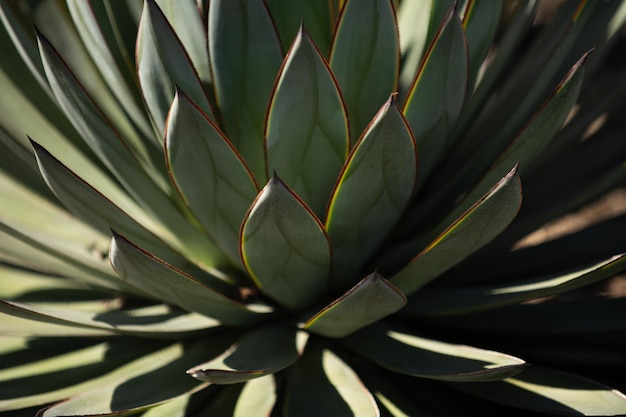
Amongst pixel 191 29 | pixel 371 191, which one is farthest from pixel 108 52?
pixel 371 191

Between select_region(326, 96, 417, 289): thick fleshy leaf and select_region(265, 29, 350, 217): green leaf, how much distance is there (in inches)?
3.1

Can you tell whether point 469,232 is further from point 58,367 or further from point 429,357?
point 58,367

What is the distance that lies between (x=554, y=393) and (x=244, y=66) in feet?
2.58

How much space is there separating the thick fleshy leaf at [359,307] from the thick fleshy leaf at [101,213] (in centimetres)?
30

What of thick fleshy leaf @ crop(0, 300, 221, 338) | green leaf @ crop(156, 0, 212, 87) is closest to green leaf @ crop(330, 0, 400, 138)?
green leaf @ crop(156, 0, 212, 87)

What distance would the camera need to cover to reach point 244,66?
120 centimetres

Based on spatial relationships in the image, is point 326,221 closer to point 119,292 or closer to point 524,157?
point 524,157

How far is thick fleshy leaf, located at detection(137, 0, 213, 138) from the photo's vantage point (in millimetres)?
1099

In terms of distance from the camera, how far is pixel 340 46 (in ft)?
3.90

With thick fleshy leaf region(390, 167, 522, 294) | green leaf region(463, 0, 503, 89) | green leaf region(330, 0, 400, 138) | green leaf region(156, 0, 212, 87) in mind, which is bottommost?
thick fleshy leaf region(390, 167, 522, 294)

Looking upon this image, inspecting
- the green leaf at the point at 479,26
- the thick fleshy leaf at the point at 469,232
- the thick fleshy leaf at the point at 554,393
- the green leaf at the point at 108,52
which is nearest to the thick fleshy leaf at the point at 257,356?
the thick fleshy leaf at the point at 469,232

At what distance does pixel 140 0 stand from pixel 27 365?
30.0 inches

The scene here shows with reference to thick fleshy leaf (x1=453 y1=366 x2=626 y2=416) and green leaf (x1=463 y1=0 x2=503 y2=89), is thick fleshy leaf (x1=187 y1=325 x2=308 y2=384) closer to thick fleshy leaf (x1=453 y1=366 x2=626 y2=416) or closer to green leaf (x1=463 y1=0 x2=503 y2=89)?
thick fleshy leaf (x1=453 y1=366 x2=626 y2=416)

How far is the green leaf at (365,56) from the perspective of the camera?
115cm
